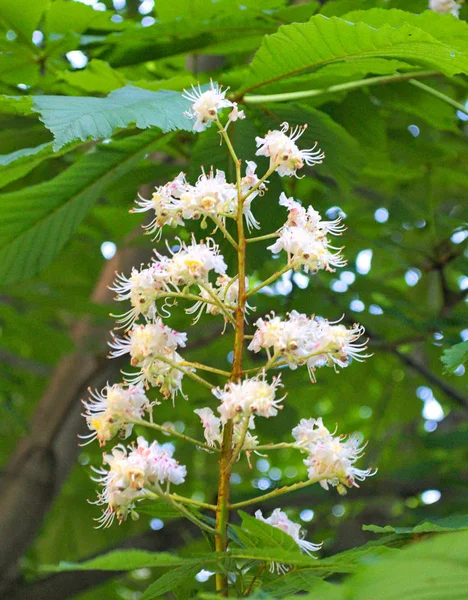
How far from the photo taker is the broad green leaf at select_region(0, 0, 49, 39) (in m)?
1.53

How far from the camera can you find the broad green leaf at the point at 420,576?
553 millimetres

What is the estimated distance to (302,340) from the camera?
2.96 ft

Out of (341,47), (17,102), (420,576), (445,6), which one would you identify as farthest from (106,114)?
(445,6)

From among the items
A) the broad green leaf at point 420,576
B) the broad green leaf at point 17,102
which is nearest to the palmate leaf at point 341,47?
the broad green leaf at point 17,102

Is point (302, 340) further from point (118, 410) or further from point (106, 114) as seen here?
point (106, 114)

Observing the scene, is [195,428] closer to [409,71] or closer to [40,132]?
[40,132]

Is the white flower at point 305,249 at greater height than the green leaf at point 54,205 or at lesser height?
lesser

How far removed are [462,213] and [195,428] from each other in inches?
53.7

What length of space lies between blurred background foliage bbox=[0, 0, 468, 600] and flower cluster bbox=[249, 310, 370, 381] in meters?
0.49

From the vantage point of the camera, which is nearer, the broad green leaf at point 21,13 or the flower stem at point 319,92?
the flower stem at point 319,92

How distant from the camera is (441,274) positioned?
7.13ft

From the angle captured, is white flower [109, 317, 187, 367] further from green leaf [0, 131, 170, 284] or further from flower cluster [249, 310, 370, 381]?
green leaf [0, 131, 170, 284]

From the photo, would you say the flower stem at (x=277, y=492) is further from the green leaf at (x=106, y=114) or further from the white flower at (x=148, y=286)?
the green leaf at (x=106, y=114)

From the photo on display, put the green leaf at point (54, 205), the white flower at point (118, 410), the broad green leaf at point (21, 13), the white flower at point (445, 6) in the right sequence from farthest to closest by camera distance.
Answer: the white flower at point (445, 6), the broad green leaf at point (21, 13), the green leaf at point (54, 205), the white flower at point (118, 410)
